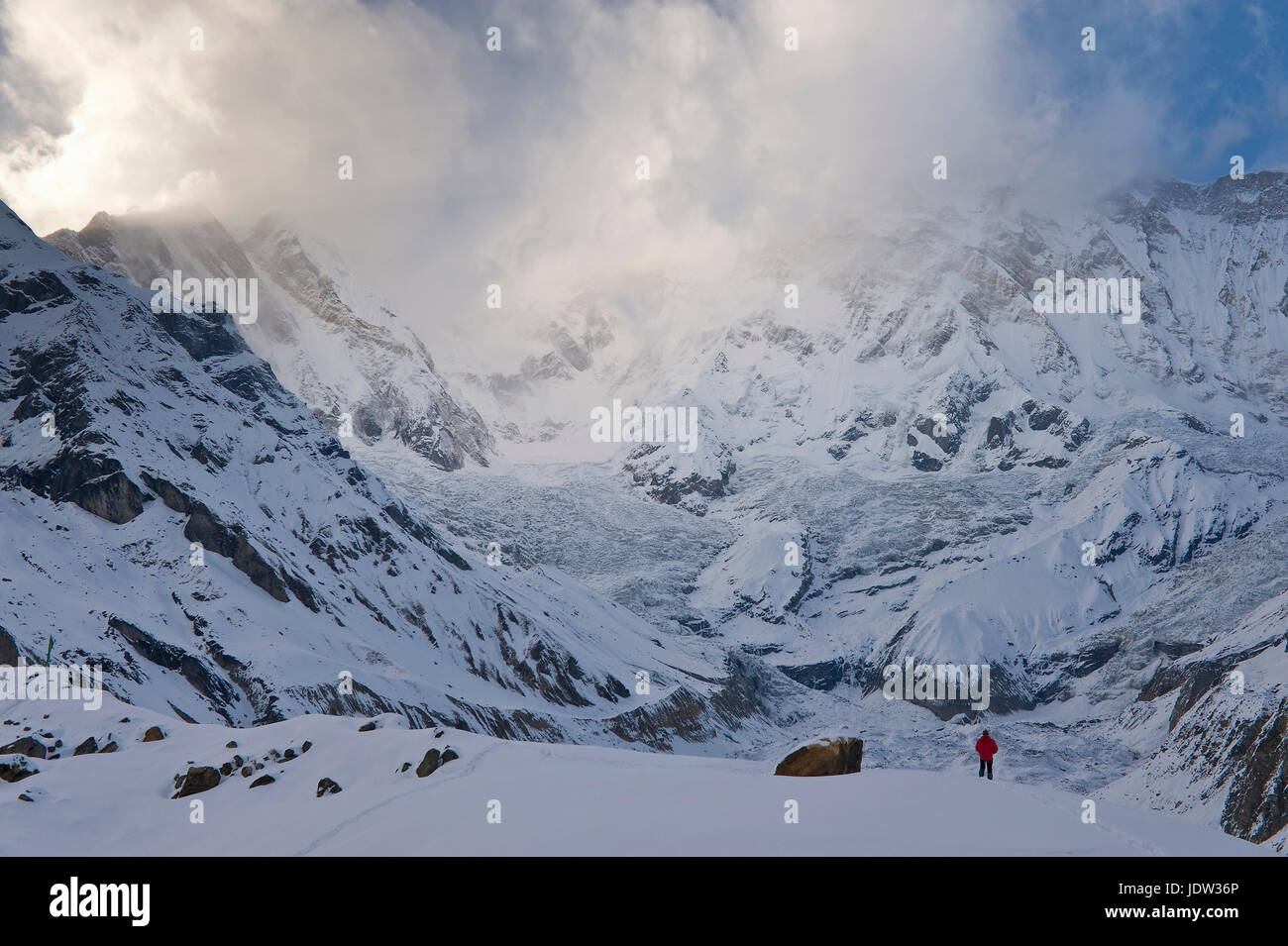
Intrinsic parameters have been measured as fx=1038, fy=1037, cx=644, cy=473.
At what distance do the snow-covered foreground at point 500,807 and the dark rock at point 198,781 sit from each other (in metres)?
0.34

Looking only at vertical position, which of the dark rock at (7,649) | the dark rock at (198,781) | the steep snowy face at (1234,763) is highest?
the dark rock at (7,649)

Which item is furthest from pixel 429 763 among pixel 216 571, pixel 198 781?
pixel 216 571

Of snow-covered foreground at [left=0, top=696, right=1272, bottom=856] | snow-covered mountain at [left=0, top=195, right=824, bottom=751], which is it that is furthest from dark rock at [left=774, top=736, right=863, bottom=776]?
snow-covered mountain at [left=0, top=195, right=824, bottom=751]

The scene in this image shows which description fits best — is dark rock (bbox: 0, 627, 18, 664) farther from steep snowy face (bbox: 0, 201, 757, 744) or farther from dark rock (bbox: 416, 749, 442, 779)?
dark rock (bbox: 416, 749, 442, 779)

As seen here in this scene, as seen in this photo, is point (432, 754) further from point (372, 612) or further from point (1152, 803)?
point (372, 612)

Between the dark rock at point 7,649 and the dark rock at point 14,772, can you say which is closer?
the dark rock at point 14,772

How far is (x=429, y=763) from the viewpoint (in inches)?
1357

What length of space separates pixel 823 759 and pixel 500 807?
38.4 feet

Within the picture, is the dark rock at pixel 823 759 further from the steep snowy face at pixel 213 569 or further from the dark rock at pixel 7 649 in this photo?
the dark rock at pixel 7 649

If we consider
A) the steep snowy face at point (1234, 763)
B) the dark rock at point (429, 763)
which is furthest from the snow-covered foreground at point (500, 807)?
the steep snowy face at point (1234, 763)

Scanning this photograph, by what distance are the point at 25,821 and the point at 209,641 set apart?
9248cm

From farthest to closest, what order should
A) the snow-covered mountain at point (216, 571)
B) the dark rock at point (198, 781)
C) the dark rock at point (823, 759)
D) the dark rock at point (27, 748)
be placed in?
the snow-covered mountain at point (216, 571) → the dark rock at point (27, 748) → the dark rock at point (198, 781) → the dark rock at point (823, 759)

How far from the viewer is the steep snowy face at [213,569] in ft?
370
